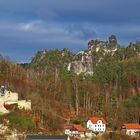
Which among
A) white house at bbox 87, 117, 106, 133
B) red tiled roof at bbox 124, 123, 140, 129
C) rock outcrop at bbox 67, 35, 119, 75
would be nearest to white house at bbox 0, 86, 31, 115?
white house at bbox 87, 117, 106, 133

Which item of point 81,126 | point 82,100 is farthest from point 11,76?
point 81,126

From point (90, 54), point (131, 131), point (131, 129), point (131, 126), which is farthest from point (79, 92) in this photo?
point (90, 54)

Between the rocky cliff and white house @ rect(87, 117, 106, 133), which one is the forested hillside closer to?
white house @ rect(87, 117, 106, 133)

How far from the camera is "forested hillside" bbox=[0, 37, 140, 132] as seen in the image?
65169mm

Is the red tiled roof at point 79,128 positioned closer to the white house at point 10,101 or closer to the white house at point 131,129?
the white house at point 131,129

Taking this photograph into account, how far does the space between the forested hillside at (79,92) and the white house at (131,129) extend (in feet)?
5.62

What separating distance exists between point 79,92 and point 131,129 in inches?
604

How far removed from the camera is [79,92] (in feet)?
248

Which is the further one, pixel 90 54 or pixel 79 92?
pixel 90 54

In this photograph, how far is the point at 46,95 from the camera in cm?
7075

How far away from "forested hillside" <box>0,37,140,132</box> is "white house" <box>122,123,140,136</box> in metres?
1.71

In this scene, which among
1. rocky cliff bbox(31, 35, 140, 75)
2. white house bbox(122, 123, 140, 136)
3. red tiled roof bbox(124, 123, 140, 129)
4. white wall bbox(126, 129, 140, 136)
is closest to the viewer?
white wall bbox(126, 129, 140, 136)

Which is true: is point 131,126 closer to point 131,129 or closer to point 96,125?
point 131,129

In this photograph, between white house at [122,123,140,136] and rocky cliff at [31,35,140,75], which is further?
rocky cliff at [31,35,140,75]
